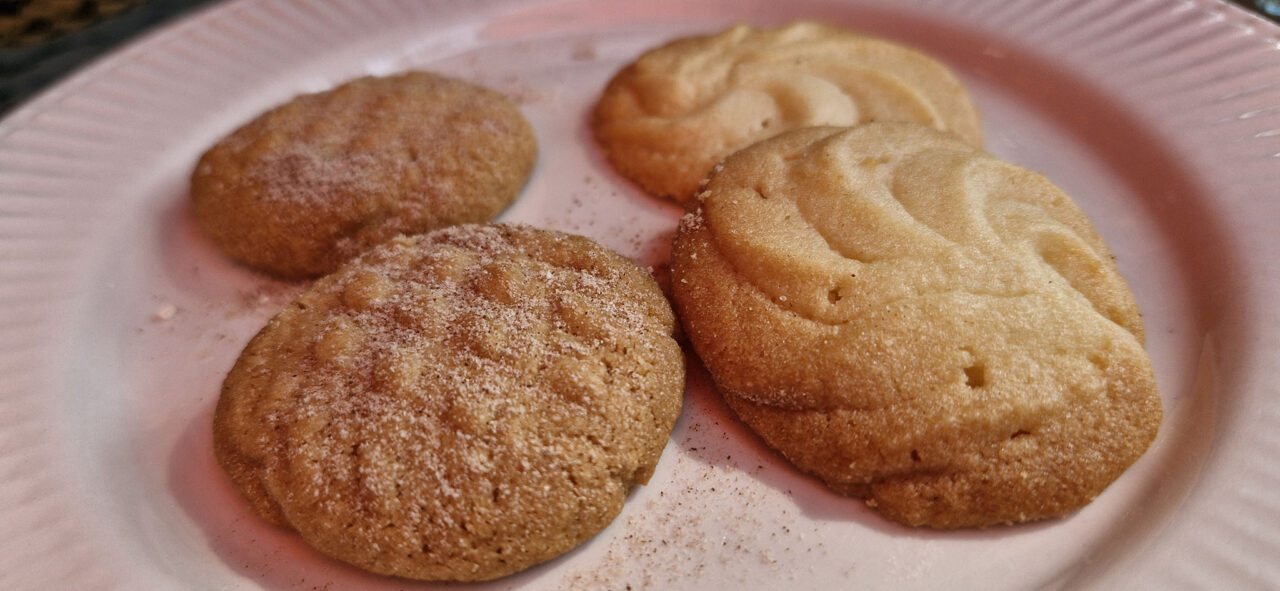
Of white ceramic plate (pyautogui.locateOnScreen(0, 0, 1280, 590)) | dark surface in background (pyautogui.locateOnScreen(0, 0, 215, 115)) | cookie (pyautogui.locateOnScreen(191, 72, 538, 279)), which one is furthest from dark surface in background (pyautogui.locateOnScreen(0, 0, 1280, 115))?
cookie (pyautogui.locateOnScreen(191, 72, 538, 279))

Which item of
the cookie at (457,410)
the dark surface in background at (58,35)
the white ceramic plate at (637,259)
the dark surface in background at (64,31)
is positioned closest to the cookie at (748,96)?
the white ceramic plate at (637,259)

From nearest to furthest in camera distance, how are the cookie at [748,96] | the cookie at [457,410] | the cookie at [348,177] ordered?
the cookie at [457,410] < the cookie at [348,177] < the cookie at [748,96]

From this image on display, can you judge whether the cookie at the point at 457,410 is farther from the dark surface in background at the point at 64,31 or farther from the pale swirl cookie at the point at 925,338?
the dark surface in background at the point at 64,31

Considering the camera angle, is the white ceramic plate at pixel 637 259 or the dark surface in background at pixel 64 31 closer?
the white ceramic plate at pixel 637 259

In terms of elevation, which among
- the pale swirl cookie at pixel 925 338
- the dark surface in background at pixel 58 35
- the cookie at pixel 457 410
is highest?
the pale swirl cookie at pixel 925 338

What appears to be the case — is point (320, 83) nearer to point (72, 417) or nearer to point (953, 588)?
point (72, 417)

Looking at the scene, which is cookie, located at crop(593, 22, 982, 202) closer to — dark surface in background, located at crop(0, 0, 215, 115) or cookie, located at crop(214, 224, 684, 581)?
cookie, located at crop(214, 224, 684, 581)
